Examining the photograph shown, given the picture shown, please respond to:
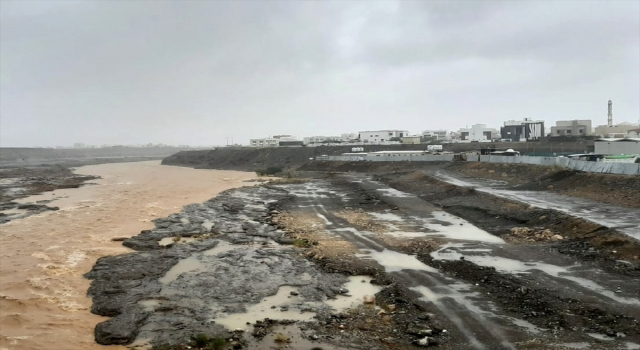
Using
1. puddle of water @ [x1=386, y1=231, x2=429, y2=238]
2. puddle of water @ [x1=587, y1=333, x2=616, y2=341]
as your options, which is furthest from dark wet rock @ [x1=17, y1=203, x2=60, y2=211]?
puddle of water @ [x1=587, y1=333, x2=616, y2=341]

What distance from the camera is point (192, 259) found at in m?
17.2

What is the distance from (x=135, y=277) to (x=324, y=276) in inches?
237

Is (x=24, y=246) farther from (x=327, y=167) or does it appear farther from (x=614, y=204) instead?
(x=327, y=167)

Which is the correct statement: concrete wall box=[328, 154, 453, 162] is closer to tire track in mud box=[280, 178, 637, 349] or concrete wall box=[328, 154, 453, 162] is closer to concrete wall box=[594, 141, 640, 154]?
concrete wall box=[594, 141, 640, 154]

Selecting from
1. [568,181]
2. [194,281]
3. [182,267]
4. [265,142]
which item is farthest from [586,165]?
[265,142]

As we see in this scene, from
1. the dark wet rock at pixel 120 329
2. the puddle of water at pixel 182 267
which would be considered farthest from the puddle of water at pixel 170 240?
the dark wet rock at pixel 120 329

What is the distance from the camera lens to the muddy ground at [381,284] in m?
9.65

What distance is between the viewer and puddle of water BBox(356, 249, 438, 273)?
15031 millimetres

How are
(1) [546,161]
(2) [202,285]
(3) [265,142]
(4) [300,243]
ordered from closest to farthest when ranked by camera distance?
(2) [202,285], (4) [300,243], (1) [546,161], (3) [265,142]

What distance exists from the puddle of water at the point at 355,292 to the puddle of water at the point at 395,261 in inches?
54.2

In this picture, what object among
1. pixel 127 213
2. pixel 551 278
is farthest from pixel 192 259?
pixel 127 213

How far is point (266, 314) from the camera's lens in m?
11.3

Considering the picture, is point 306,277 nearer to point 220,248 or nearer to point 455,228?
point 220,248

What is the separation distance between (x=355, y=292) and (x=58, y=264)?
10.8 meters
